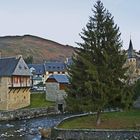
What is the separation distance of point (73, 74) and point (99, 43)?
4465 millimetres

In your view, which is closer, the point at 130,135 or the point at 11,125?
the point at 130,135

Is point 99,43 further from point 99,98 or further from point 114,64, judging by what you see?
point 99,98

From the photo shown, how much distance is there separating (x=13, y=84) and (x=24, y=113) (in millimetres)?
6258

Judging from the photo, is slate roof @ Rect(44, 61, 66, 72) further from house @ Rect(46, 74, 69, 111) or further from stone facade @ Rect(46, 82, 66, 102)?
stone facade @ Rect(46, 82, 66, 102)

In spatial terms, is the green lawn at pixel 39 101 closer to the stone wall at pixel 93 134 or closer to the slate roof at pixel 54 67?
the stone wall at pixel 93 134

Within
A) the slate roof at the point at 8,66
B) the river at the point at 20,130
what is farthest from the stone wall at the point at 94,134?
the slate roof at the point at 8,66

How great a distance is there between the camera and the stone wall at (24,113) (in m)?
53.1

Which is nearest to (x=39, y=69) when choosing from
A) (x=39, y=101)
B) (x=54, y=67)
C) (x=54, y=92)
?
(x=54, y=67)

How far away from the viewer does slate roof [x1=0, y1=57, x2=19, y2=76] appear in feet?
194

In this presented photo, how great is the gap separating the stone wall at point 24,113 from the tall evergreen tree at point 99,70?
→ 17.2 m

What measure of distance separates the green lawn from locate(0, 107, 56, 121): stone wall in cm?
314

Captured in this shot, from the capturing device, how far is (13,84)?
59562mm

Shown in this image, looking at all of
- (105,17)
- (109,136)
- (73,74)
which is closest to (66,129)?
(109,136)

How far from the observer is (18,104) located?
61.0 meters
